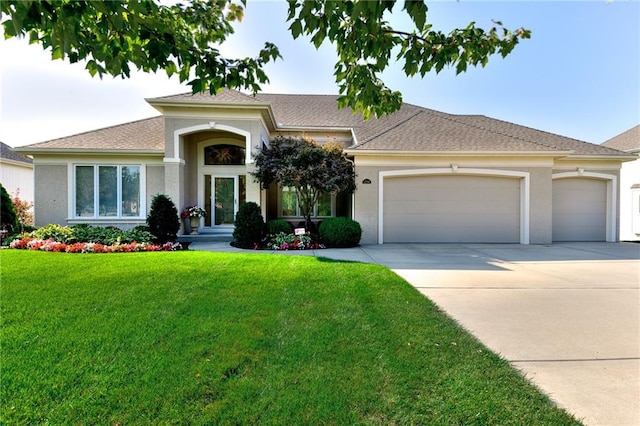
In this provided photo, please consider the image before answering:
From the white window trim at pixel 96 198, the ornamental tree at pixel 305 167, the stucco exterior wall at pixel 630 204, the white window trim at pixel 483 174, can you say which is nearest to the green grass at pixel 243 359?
the ornamental tree at pixel 305 167

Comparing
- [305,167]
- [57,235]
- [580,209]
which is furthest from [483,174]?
[57,235]

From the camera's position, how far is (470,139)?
40.9 ft

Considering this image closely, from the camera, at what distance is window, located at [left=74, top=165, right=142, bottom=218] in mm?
12508

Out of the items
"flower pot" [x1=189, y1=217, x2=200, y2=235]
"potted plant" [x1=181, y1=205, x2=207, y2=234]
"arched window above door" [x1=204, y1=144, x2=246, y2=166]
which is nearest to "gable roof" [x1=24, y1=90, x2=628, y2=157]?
"arched window above door" [x1=204, y1=144, x2=246, y2=166]

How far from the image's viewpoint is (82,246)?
342 inches

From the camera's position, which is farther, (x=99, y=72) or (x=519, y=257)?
(x=519, y=257)

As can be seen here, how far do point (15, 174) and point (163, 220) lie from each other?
16138 millimetres

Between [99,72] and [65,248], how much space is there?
7.88m

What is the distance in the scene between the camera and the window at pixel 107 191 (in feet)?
41.0

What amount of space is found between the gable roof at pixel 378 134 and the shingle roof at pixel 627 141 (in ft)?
19.7

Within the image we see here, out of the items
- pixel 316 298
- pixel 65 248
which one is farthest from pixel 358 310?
pixel 65 248

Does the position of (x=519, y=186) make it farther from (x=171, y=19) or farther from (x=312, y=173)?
(x=171, y=19)

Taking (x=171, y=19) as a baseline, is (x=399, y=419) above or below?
below

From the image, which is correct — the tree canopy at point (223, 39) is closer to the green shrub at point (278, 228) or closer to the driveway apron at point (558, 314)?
the driveway apron at point (558, 314)
